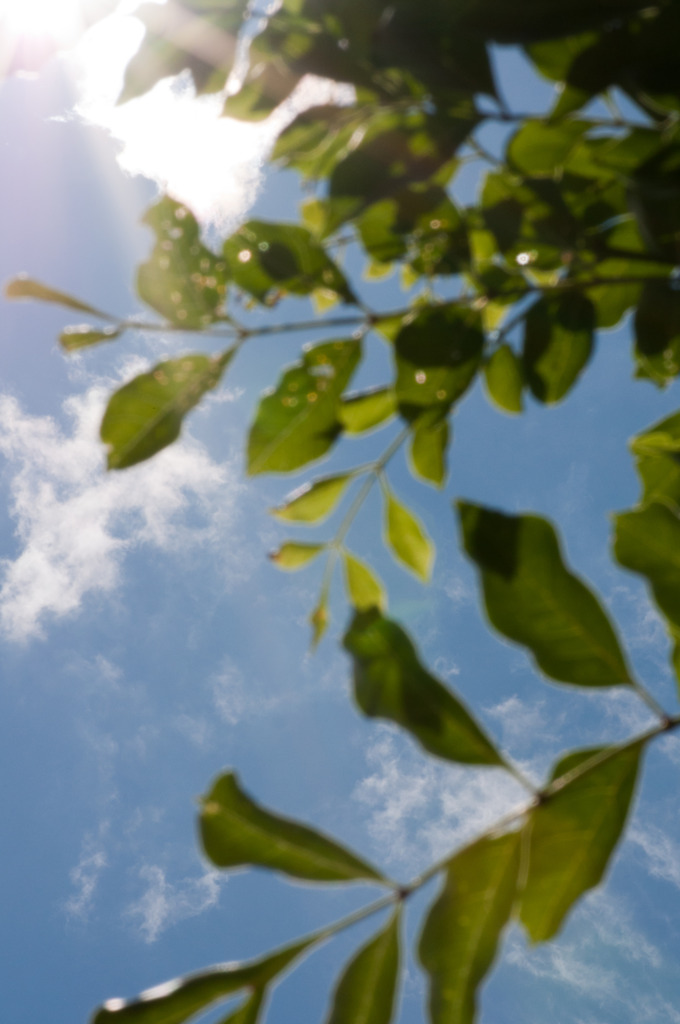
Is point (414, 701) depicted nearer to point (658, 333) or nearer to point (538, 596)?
point (538, 596)

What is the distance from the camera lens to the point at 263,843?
2.79 feet

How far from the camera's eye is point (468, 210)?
46.1 inches

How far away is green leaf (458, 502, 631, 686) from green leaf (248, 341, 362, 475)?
45 centimetres

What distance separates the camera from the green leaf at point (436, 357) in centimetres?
115

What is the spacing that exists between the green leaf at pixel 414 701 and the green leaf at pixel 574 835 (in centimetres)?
8

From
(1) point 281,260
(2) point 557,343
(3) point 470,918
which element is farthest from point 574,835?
(1) point 281,260

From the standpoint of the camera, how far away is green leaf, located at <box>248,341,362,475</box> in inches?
48.4

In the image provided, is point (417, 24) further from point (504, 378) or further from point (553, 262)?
point (504, 378)

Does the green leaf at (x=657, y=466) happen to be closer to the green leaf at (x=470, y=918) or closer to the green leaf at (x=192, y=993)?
the green leaf at (x=470, y=918)

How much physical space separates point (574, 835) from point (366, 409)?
30.4 inches

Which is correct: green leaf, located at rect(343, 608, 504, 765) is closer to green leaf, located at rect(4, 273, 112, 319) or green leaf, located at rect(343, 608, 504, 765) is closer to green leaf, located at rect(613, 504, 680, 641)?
green leaf, located at rect(613, 504, 680, 641)

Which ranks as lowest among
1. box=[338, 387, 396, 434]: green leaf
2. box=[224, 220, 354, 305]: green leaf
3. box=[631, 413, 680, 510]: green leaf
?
box=[631, 413, 680, 510]: green leaf

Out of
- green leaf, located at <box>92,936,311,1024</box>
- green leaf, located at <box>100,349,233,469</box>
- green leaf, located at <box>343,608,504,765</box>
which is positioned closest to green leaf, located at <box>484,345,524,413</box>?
green leaf, located at <box>100,349,233,469</box>

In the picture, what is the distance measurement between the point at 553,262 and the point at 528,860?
88 cm
